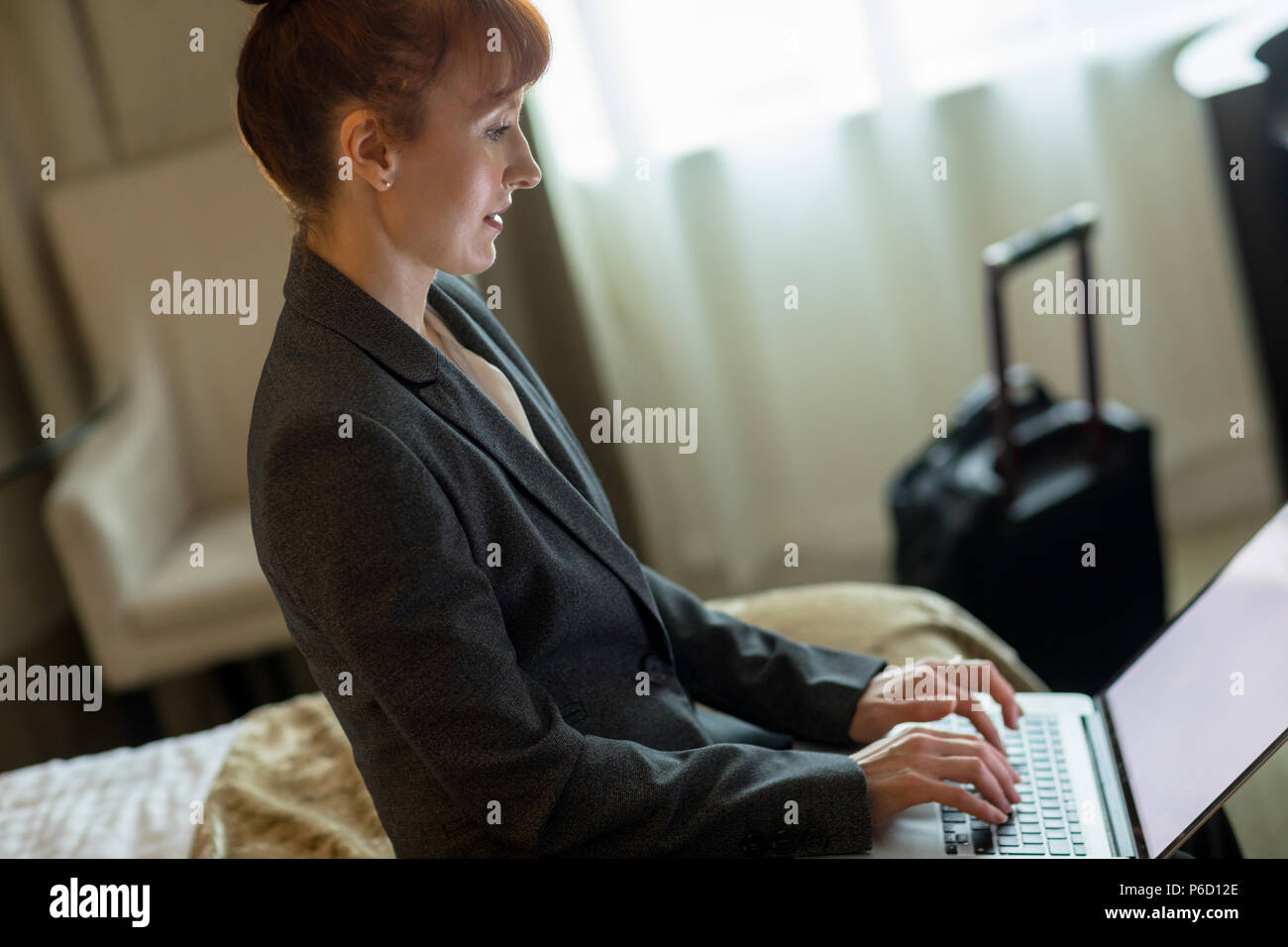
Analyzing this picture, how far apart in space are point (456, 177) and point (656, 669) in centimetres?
37

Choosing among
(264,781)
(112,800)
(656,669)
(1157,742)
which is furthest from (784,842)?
(112,800)

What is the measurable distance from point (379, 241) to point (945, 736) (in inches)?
18.7

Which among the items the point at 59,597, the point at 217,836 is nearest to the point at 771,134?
the point at 59,597

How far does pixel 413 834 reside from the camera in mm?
854

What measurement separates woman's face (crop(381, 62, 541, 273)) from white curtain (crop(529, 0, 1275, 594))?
1541mm

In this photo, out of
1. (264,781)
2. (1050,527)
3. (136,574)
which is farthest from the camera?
(136,574)

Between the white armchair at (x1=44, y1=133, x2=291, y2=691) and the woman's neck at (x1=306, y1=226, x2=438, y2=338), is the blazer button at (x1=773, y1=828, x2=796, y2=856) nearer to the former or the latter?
the woman's neck at (x1=306, y1=226, x2=438, y2=338)

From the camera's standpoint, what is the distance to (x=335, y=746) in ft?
4.25

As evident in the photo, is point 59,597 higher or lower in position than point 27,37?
lower

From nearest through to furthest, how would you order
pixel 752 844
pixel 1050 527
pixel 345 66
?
pixel 345 66 → pixel 752 844 → pixel 1050 527

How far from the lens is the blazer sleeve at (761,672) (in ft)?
3.26

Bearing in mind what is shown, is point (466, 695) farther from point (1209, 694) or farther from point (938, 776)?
point (1209, 694)

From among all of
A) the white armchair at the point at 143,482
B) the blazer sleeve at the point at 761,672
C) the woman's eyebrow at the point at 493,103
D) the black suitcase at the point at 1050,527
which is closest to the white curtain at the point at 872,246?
the black suitcase at the point at 1050,527
